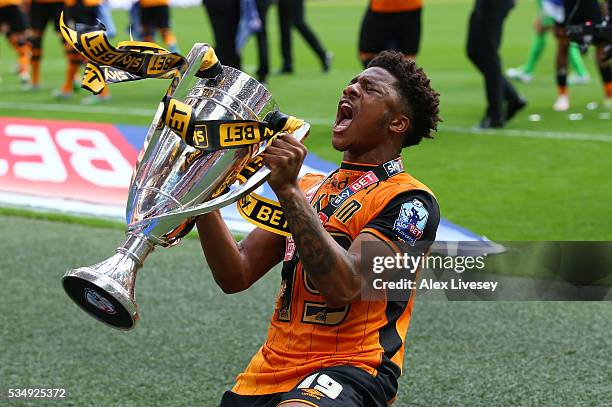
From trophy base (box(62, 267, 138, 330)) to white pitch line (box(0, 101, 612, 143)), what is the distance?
7.40m

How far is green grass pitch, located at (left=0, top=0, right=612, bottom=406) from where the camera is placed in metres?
4.41

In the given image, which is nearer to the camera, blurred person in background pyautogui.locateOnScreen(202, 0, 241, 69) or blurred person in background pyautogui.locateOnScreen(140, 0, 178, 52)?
blurred person in background pyautogui.locateOnScreen(202, 0, 241, 69)

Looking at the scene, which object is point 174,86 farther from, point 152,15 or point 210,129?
point 152,15

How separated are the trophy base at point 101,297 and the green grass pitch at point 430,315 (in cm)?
148

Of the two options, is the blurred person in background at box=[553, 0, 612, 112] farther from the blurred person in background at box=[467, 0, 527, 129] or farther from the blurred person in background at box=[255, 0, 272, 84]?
the blurred person in background at box=[255, 0, 272, 84]

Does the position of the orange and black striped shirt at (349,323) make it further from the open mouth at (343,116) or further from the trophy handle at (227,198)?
the trophy handle at (227,198)

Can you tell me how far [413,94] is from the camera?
3.13 meters

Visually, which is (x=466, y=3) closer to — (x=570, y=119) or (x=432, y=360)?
(x=570, y=119)

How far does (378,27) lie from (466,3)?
74.9ft

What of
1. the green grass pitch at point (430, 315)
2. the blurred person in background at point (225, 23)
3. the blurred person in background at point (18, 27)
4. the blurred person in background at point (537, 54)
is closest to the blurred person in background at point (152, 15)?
the blurred person in background at point (18, 27)

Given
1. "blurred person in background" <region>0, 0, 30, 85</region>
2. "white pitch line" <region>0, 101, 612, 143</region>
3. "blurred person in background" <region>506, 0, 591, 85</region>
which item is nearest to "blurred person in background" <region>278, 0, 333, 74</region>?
"blurred person in background" <region>506, 0, 591, 85</region>

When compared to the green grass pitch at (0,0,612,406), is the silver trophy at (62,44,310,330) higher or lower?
higher

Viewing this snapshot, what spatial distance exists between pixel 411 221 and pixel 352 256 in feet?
0.77

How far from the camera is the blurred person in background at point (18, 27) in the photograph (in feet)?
49.4
